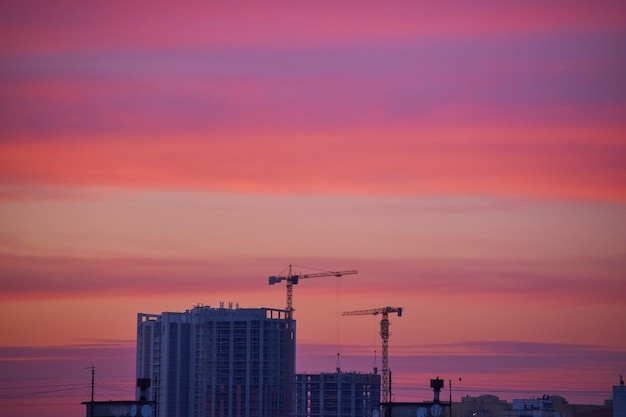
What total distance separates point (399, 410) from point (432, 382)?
4.15 metres

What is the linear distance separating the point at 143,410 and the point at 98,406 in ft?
13.9

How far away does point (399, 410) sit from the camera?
133875mm

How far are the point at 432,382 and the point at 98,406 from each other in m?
31.1

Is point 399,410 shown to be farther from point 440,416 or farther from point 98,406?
point 98,406

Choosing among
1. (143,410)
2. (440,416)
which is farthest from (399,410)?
(143,410)

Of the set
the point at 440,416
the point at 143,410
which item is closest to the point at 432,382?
the point at 440,416

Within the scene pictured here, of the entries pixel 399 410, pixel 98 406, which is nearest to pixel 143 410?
pixel 98 406

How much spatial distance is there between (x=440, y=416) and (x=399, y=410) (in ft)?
12.8

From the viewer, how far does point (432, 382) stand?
13325 cm

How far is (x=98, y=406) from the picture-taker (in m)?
127

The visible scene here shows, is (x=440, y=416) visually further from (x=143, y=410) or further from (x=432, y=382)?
(x=143, y=410)

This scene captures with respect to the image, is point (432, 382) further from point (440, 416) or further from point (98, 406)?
point (98, 406)

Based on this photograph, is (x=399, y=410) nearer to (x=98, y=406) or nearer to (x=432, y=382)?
(x=432, y=382)
